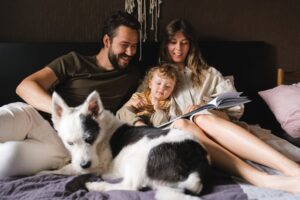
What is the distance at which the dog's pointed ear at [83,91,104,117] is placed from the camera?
160 cm

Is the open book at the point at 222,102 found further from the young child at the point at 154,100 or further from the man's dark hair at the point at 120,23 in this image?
the man's dark hair at the point at 120,23

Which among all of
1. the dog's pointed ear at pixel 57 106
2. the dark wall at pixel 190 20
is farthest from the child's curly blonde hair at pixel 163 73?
the dog's pointed ear at pixel 57 106

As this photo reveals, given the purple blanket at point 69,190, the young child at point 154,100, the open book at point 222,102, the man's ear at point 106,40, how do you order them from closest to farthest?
the purple blanket at point 69,190, the open book at point 222,102, the young child at point 154,100, the man's ear at point 106,40

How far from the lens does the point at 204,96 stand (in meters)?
2.24

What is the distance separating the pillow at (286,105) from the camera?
7.33ft

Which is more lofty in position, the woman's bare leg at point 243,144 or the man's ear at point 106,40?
the man's ear at point 106,40

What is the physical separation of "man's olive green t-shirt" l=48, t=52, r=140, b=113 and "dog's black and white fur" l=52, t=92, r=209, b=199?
1.57ft

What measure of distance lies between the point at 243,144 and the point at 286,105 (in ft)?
2.85

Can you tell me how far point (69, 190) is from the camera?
1458 millimetres

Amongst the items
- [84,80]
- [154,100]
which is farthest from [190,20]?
[84,80]

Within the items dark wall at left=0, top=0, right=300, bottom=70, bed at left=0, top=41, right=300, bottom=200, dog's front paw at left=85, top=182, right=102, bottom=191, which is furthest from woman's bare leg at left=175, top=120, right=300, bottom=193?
dark wall at left=0, top=0, right=300, bottom=70

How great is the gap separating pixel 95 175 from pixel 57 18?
4.61 feet

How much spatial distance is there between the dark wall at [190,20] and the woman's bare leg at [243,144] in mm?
1189

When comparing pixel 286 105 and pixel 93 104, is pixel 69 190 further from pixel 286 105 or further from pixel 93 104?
pixel 286 105
